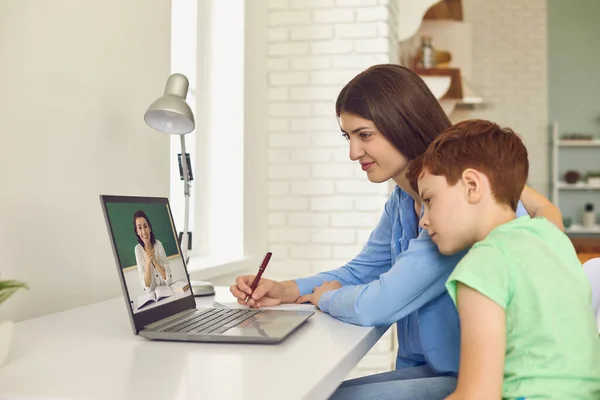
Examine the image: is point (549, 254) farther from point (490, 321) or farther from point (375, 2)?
point (375, 2)

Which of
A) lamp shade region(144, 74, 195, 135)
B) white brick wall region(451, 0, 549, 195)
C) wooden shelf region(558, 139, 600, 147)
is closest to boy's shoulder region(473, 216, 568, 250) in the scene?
lamp shade region(144, 74, 195, 135)

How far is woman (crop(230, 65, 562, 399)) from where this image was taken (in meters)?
1.49

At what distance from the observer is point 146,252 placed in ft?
4.87

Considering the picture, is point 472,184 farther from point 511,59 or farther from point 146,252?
point 511,59

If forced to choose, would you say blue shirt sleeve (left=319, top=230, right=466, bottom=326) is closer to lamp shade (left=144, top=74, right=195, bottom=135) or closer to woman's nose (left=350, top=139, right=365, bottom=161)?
woman's nose (left=350, top=139, right=365, bottom=161)

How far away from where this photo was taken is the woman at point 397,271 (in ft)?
4.88

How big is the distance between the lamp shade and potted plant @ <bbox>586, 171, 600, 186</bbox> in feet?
26.6

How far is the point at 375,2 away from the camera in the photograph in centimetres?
349

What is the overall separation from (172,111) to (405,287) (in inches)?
30.2

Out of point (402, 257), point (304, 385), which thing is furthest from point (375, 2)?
point (304, 385)

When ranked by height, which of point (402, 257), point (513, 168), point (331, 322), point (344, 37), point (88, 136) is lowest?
point (331, 322)

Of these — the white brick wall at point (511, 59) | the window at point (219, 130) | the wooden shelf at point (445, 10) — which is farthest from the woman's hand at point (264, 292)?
the white brick wall at point (511, 59)

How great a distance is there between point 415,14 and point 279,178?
1.26 meters

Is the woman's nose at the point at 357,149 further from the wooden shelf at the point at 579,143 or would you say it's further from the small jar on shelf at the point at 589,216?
the small jar on shelf at the point at 589,216
